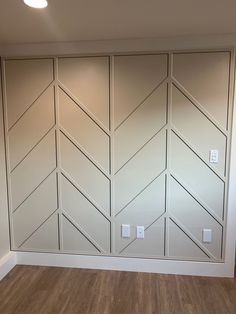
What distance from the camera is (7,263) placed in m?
2.81

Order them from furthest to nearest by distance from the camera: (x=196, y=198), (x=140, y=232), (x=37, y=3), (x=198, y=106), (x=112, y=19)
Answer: (x=140, y=232) → (x=196, y=198) → (x=198, y=106) → (x=112, y=19) → (x=37, y=3)

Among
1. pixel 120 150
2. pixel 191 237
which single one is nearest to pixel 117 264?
pixel 191 237

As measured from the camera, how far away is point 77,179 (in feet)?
9.17

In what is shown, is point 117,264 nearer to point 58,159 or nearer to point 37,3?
point 58,159

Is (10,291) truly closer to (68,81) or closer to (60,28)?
(68,81)

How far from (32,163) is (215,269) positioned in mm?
2191

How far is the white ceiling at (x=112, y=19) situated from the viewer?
70.4 inches

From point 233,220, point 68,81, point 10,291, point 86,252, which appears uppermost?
point 68,81

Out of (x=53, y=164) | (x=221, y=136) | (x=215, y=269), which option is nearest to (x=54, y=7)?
(x=53, y=164)

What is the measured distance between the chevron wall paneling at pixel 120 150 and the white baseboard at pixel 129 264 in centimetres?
8

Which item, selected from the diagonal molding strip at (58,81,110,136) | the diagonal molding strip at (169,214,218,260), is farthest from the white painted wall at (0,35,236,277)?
the diagonal molding strip at (58,81,110,136)

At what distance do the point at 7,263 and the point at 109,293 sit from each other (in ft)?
3.77

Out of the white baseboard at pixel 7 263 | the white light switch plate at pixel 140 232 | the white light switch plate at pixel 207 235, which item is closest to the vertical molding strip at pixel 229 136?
the white light switch plate at pixel 207 235

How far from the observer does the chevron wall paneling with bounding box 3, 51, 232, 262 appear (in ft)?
8.45
